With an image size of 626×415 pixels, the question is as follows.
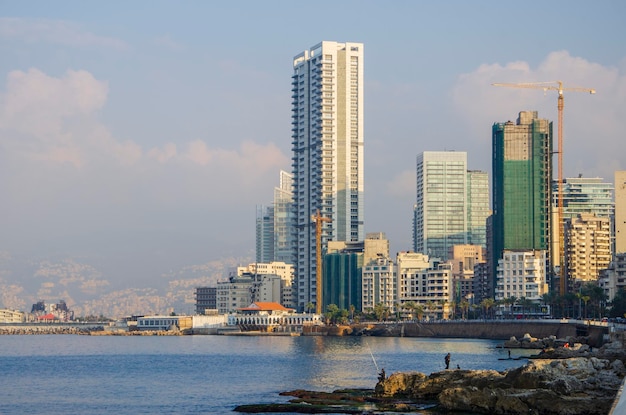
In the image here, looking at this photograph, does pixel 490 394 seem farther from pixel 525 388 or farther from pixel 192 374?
pixel 192 374

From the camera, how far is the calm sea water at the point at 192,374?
315 ft

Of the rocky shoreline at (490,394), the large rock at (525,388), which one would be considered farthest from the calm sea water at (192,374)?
the large rock at (525,388)

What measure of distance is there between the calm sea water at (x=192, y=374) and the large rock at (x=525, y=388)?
12091 millimetres

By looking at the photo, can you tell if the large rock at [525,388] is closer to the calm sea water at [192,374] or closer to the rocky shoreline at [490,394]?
the rocky shoreline at [490,394]

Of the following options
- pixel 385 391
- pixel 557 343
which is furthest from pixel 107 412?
pixel 557 343

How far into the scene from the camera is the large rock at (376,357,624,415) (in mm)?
78438

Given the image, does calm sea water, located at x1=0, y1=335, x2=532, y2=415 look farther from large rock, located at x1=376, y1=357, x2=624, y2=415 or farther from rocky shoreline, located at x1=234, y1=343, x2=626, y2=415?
large rock, located at x1=376, y1=357, x2=624, y2=415

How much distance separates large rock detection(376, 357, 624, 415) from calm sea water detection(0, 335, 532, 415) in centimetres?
1209

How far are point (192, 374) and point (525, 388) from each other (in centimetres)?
5475

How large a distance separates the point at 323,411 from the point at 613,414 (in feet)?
103

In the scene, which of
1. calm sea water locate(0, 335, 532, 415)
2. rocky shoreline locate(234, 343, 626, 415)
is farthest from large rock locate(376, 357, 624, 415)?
calm sea water locate(0, 335, 532, 415)

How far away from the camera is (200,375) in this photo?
127500 millimetres

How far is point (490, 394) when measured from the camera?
8094 cm

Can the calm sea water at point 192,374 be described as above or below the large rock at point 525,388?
below
